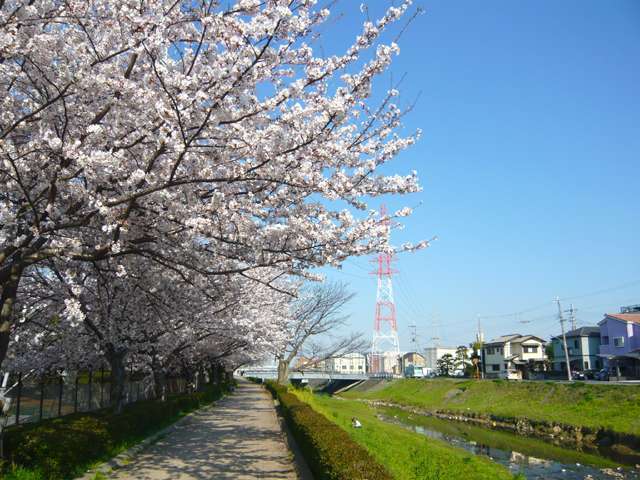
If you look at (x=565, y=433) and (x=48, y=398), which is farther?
(x=565, y=433)

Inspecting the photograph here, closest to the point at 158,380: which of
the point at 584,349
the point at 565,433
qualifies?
the point at 565,433

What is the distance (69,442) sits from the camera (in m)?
9.38

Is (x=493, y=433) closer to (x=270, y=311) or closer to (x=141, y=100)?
(x=270, y=311)

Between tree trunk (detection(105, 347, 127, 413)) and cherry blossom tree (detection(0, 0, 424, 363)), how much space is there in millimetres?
6333

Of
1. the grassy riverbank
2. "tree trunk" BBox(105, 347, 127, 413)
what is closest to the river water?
the grassy riverbank

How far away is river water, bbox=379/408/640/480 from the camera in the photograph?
60.4 ft

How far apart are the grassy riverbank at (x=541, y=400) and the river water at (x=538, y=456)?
12.0 ft

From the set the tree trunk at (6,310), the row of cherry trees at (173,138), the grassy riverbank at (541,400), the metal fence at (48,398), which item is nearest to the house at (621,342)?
the grassy riverbank at (541,400)

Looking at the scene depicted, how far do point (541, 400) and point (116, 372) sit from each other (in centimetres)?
2999

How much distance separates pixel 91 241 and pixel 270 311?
641 inches

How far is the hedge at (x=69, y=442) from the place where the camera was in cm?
852

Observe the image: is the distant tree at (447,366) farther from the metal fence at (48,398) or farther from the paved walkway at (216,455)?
the paved walkway at (216,455)

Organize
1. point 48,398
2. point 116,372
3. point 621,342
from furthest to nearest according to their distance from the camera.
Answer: point 621,342 < point 48,398 < point 116,372

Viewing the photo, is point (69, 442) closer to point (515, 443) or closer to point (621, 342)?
point (515, 443)
